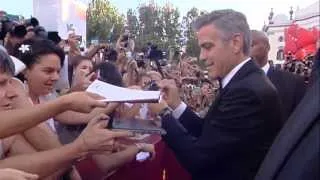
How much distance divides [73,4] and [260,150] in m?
4.82

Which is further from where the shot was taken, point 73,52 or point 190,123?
point 73,52

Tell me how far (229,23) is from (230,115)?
0.52 m

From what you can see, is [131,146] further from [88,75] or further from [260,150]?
[88,75]

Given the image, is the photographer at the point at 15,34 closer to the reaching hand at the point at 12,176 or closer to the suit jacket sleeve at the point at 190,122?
the suit jacket sleeve at the point at 190,122

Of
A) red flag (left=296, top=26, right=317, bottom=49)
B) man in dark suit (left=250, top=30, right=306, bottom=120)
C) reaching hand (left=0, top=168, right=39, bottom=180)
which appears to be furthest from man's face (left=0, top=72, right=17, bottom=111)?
red flag (left=296, top=26, right=317, bottom=49)

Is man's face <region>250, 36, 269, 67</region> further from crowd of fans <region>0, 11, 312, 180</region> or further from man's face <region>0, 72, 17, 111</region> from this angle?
man's face <region>0, 72, 17, 111</region>

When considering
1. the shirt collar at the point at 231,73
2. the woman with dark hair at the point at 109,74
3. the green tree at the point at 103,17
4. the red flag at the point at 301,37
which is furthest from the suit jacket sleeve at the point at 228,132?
the green tree at the point at 103,17

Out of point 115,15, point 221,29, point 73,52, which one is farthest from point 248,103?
point 115,15

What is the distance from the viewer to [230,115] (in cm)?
256

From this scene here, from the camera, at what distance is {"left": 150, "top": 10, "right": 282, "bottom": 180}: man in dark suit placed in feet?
8.39

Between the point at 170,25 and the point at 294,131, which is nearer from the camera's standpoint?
the point at 294,131

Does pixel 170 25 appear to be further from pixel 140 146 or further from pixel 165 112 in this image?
pixel 165 112

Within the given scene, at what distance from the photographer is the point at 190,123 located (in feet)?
10.6

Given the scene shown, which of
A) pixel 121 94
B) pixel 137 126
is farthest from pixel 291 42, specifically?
pixel 121 94
